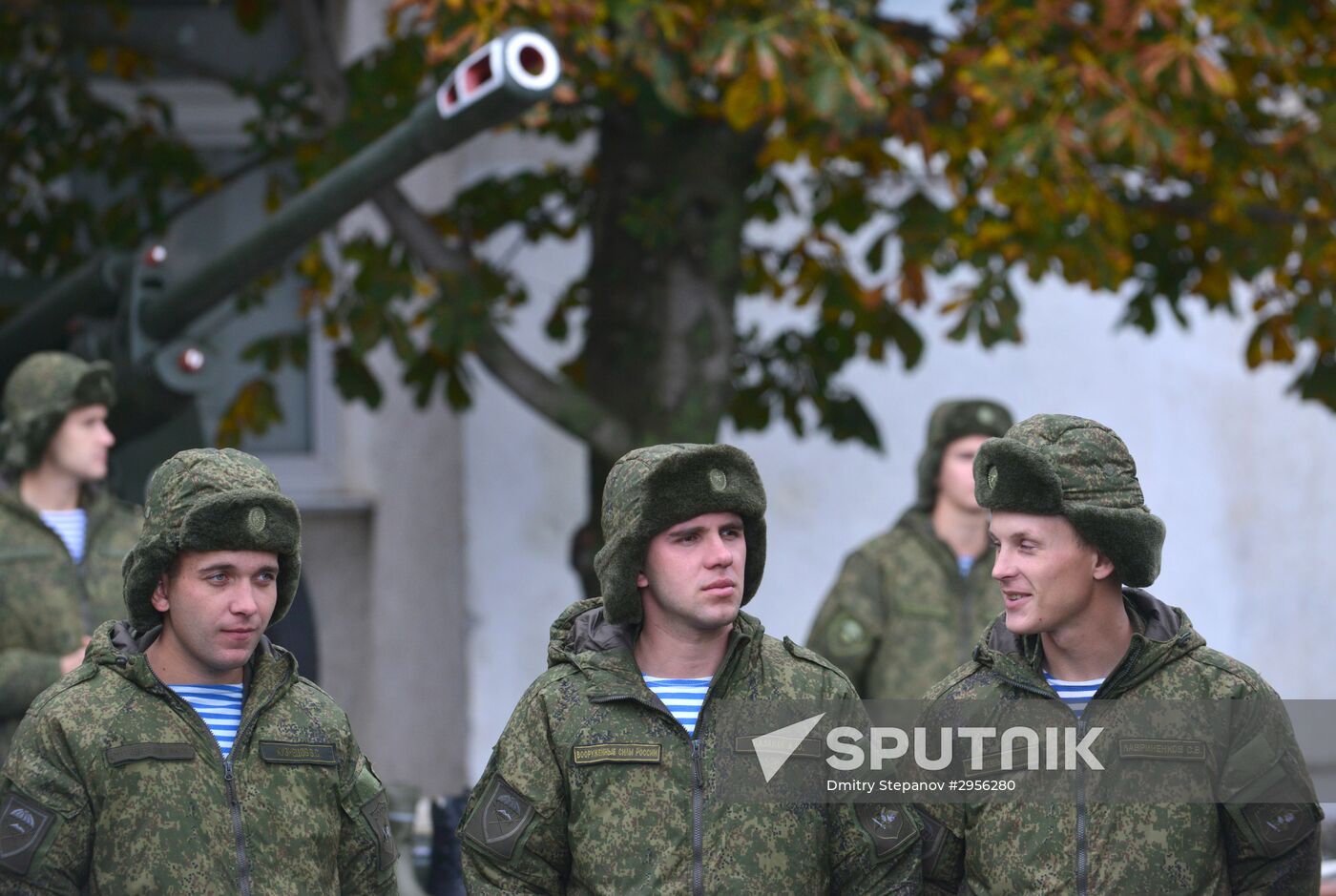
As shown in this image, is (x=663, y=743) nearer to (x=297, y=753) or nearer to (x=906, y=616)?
(x=297, y=753)

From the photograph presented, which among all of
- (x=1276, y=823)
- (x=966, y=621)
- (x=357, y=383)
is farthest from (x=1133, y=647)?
(x=357, y=383)

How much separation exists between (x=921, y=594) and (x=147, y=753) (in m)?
2.83

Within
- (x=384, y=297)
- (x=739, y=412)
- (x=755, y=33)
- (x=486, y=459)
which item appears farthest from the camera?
(x=486, y=459)

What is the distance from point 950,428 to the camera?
591 cm

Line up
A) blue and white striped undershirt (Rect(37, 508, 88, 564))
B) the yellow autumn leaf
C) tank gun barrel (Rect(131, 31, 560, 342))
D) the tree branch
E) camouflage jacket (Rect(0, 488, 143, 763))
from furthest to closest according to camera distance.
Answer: the tree branch < the yellow autumn leaf < blue and white striped undershirt (Rect(37, 508, 88, 564)) < camouflage jacket (Rect(0, 488, 143, 763)) < tank gun barrel (Rect(131, 31, 560, 342))

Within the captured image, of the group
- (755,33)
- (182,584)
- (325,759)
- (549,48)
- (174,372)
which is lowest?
(325,759)

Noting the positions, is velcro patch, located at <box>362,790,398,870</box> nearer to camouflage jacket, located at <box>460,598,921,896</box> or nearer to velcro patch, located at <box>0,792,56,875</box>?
camouflage jacket, located at <box>460,598,921,896</box>

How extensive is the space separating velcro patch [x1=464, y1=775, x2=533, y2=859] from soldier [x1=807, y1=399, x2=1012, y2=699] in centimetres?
237

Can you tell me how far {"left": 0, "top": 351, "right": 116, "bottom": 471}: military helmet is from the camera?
5.43 metres

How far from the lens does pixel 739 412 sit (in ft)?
26.0

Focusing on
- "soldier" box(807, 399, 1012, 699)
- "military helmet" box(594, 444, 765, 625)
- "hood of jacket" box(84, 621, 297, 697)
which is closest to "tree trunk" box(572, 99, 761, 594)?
"soldier" box(807, 399, 1012, 699)

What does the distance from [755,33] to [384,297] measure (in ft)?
5.87

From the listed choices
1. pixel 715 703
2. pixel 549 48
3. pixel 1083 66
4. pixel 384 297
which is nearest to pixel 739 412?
pixel 384 297

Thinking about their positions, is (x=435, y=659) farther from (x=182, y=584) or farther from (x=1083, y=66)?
(x=182, y=584)
